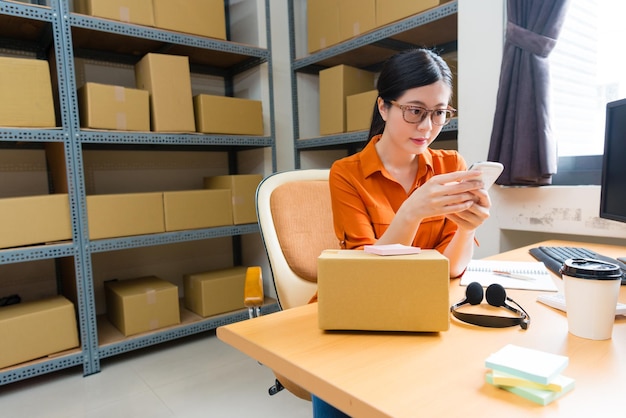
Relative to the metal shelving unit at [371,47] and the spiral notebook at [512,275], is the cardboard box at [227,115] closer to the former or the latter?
the metal shelving unit at [371,47]

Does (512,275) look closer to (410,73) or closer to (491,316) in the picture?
(491,316)

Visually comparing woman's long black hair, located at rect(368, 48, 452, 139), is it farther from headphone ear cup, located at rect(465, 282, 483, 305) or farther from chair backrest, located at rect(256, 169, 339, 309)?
headphone ear cup, located at rect(465, 282, 483, 305)

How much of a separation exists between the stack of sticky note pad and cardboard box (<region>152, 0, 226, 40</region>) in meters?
2.30

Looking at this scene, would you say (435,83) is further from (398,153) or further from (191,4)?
(191,4)

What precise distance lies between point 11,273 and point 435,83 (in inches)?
92.1

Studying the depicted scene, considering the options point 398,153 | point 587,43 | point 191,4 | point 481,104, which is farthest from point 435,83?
point 191,4

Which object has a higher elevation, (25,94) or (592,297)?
(25,94)

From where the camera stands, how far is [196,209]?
2.35 m

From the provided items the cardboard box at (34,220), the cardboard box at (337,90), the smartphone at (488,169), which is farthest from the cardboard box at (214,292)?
the smartphone at (488,169)

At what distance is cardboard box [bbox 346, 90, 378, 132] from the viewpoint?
2.28 metres

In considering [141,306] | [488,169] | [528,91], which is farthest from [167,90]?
[488,169]

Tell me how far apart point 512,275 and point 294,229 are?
575 mm

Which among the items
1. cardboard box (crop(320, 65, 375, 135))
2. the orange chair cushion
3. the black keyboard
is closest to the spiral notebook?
the black keyboard

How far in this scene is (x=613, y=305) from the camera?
0.62 meters
